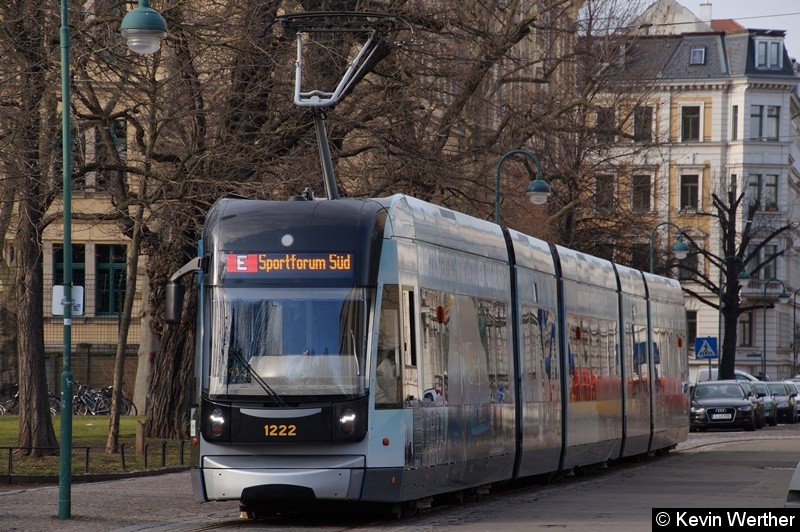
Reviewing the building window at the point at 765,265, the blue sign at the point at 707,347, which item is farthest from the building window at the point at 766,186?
the blue sign at the point at 707,347

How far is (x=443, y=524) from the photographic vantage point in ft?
52.3

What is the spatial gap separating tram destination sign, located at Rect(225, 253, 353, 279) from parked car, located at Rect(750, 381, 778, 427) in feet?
134

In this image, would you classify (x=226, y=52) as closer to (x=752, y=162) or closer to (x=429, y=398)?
(x=429, y=398)

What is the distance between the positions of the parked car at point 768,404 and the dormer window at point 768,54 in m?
45.9

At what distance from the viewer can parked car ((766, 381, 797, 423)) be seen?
60281 millimetres

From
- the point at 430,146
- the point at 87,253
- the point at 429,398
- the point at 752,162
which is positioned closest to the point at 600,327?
the point at 430,146

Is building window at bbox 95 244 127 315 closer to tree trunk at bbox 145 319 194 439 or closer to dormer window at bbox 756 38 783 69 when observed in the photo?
tree trunk at bbox 145 319 194 439

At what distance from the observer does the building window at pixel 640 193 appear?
2040 inches

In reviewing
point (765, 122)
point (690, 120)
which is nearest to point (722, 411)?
point (690, 120)

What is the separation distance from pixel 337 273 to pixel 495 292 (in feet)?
14.2

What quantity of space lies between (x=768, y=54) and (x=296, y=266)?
3493 inches

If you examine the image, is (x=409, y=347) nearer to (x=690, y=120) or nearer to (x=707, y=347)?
(x=707, y=347)

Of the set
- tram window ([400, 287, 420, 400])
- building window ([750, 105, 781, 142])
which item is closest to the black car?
tram window ([400, 287, 420, 400])

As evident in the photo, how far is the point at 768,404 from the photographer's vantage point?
55.6m
